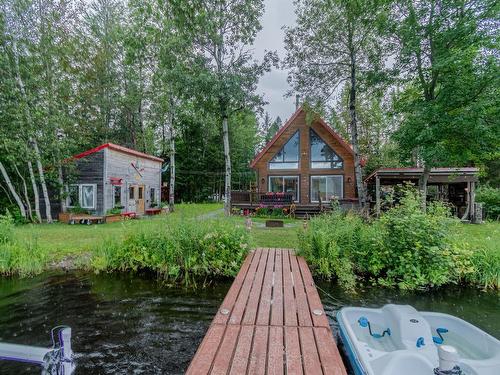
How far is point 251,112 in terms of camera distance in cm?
1350

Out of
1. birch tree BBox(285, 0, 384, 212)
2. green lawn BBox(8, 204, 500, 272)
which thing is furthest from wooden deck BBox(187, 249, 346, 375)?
birch tree BBox(285, 0, 384, 212)

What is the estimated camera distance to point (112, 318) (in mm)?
4137

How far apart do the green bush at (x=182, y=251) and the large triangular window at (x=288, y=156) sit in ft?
37.4

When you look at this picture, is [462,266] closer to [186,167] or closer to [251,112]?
[251,112]

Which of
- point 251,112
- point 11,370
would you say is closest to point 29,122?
point 251,112

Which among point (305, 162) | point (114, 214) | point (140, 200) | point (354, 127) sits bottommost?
point (114, 214)

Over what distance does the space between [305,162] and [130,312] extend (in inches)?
553

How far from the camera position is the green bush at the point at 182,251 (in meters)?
5.68

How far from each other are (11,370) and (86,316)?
114 cm

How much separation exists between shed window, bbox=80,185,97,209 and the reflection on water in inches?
327

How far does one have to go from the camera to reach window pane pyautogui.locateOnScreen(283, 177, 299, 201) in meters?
17.1

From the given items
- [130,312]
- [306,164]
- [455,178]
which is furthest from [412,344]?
[306,164]

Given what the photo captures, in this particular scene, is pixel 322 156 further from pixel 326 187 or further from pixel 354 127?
pixel 354 127

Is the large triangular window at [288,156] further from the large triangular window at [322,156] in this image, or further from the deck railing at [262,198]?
the deck railing at [262,198]
